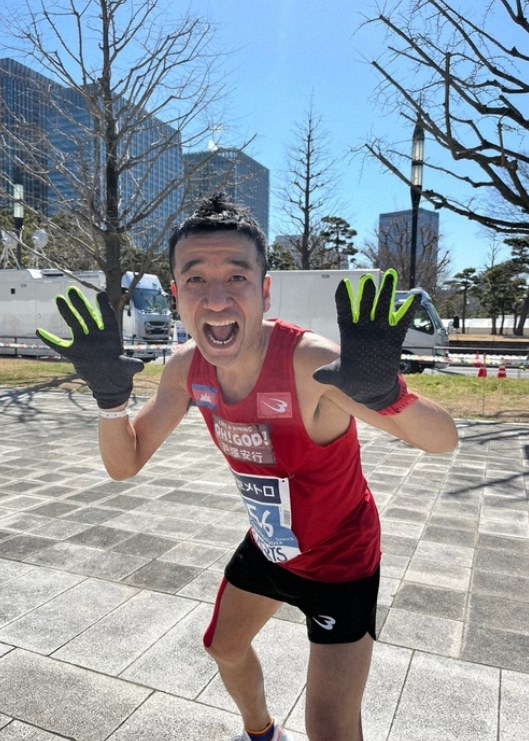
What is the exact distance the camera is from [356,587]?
1.71 meters

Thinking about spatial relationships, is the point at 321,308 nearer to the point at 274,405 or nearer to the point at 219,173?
the point at 219,173

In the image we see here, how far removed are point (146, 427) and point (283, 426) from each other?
65 centimetres

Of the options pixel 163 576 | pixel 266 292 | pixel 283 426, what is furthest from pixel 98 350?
pixel 163 576

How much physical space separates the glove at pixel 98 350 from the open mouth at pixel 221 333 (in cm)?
37

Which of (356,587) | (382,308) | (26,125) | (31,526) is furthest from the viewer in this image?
(26,125)

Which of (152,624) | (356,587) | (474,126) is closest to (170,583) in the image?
(152,624)

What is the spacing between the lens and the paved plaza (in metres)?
2.35

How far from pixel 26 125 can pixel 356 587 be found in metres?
13.0

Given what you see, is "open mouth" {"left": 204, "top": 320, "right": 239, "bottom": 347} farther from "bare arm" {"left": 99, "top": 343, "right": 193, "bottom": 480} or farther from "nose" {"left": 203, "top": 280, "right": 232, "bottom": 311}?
"bare arm" {"left": 99, "top": 343, "right": 193, "bottom": 480}

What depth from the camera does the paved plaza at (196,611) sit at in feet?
7.72

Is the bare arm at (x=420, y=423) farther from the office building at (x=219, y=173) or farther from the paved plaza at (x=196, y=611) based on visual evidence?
the office building at (x=219, y=173)

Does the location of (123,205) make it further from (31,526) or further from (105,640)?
(105,640)

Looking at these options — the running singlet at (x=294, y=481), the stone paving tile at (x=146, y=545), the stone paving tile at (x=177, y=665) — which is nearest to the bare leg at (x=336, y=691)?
the running singlet at (x=294, y=481)

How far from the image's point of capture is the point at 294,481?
5.73 feet
